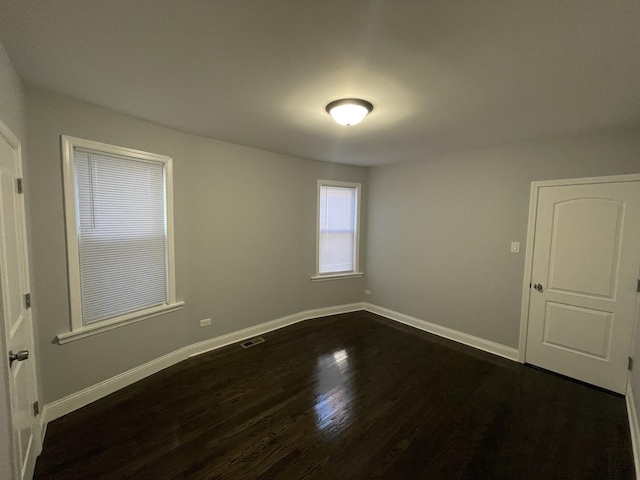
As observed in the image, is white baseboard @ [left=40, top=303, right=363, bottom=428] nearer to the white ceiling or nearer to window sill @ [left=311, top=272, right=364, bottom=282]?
window sill @ [left=311, top=272, right=364, bottom=282]

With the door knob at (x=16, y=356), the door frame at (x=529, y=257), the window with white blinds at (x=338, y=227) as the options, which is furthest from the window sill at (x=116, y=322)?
the door frame at (x=529, y=257)

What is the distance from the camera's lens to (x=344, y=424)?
6.67ft

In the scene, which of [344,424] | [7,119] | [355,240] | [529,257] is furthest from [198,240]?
[529,257]

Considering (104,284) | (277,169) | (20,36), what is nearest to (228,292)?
(104,284)

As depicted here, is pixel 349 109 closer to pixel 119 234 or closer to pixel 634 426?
pixel 119 234

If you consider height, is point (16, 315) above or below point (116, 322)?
above

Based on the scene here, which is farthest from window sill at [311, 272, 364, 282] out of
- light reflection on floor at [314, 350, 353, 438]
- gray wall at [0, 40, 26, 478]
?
gray wall at [0, 40, 26, 478]

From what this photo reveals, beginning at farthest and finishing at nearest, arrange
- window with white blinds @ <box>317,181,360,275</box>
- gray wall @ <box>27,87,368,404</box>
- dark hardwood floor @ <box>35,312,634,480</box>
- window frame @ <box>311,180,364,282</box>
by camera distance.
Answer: window with white blinds @ <box>317,181,360,275</box>
window frame @ <box>311,180,364,282</box>
gray wall @ <box>27,87,368,404</box>
dark hardwood floor @ <box>35,312,634,480</box>

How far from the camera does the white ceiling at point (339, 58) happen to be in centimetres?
115

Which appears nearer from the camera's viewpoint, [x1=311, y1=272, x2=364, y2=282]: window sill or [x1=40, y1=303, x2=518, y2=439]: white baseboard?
[x1=40, y1=303, x2=518, y2=439]: white baseboard

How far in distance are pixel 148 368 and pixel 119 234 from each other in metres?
1.34

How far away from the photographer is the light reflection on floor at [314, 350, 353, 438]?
2.04 m

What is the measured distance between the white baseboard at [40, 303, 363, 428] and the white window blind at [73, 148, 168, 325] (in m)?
0.58

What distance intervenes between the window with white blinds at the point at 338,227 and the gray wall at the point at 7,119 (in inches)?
122
